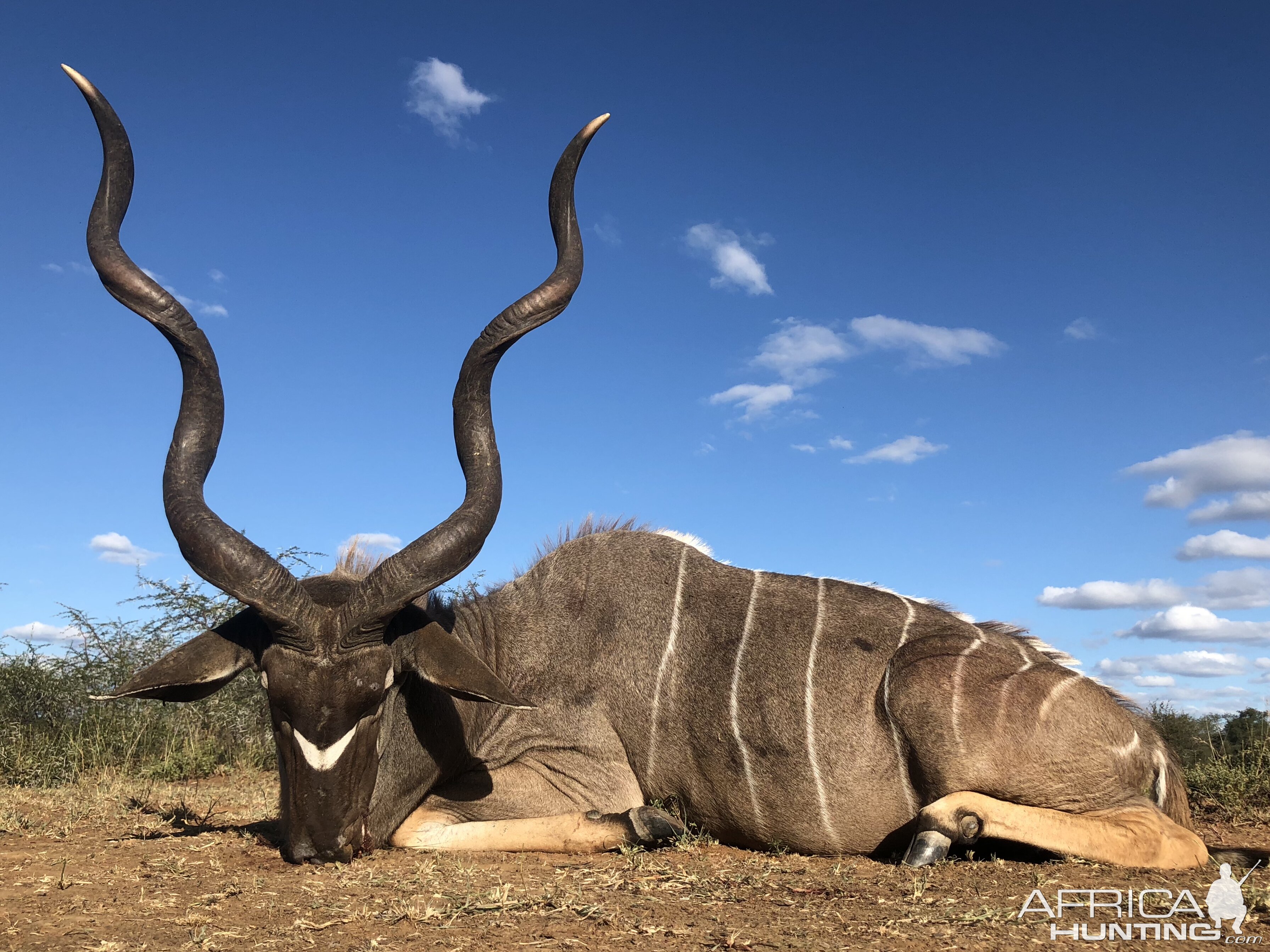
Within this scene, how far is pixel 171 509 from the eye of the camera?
454 cm

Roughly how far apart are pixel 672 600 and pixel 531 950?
2.58 m

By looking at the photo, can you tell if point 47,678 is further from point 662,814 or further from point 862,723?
point 862,723

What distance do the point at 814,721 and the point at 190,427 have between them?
11.0ft

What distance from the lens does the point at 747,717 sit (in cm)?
489

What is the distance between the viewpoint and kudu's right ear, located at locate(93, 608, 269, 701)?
14.2 ft

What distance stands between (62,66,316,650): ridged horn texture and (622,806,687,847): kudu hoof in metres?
1.76

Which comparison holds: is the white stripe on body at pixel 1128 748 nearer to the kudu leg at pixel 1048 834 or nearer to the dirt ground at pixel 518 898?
the kudu leg at pixel 1048 834

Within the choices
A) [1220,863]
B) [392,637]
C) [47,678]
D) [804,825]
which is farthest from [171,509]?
[47,678]

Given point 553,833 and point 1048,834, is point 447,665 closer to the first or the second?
point 553,833

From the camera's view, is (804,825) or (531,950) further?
(804,825)

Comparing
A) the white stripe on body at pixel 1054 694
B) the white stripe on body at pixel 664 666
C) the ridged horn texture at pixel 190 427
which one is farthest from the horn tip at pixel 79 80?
the white stripe on body at pixel 1054 694

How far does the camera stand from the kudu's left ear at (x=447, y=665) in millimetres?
4445

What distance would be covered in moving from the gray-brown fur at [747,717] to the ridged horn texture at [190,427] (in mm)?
851

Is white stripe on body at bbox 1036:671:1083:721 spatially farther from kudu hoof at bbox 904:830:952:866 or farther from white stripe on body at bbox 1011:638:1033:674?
kudu hoof at bbox 904:830:952:866
